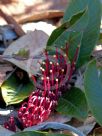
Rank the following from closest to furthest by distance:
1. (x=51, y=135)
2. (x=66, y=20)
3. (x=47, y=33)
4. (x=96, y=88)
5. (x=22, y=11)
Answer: (x=51, y=135), (x=96, y=88), (x=66, y=20), (x=47, y=33), (x=22, y=11)

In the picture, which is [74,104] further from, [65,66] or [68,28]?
[68,28]

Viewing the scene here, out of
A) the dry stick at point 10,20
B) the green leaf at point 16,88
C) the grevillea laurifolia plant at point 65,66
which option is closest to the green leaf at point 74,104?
the grevillea laurifolia plant at point 65,66

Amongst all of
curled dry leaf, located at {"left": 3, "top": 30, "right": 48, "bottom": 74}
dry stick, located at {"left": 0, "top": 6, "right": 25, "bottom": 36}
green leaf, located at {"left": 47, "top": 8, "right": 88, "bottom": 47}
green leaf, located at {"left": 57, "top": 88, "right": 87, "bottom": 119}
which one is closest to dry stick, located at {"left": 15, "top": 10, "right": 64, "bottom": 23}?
dry stick, located at {"left": 0, "top": 6, "right": 25, "bottom": 36}

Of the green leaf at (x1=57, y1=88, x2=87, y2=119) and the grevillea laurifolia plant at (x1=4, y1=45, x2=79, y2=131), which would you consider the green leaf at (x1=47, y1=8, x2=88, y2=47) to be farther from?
the green leaf at (x1=57, y1=88, x2=87, y2=119)

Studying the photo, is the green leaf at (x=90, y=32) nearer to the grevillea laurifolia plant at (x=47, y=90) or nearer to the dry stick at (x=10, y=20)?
the grevillea laurifolia plant at (x=47, y=90)

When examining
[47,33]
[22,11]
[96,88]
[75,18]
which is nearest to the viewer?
[96,88]

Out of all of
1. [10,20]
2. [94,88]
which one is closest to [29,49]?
[10,20]

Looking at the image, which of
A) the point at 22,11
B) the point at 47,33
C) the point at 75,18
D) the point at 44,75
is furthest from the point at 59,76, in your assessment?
the point at 22,11

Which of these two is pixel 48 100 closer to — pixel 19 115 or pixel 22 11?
pixel 19 115
